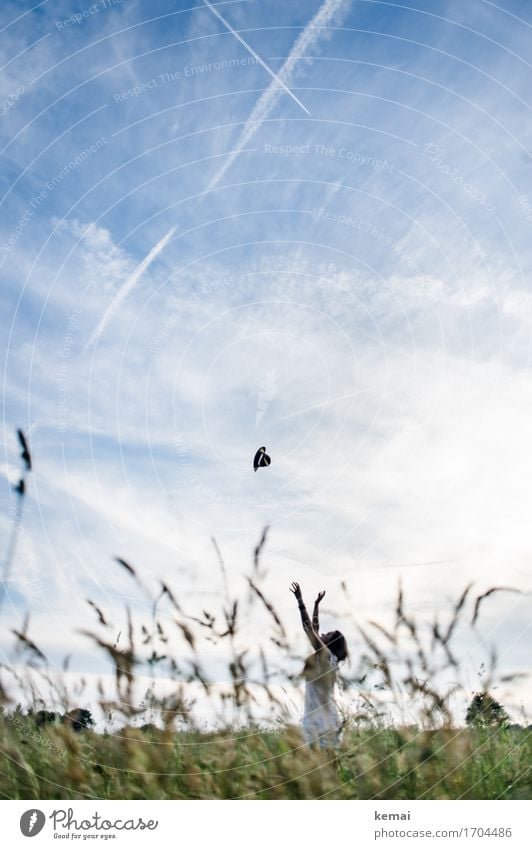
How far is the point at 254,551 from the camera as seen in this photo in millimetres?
5891

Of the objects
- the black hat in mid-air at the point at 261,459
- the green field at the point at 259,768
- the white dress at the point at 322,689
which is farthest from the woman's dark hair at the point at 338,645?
the green field at the point at 259,768

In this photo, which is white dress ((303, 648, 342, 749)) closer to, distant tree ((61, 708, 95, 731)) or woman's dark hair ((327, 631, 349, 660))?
woman's dark hair ((327, 631, 349, 660))

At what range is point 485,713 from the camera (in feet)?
18.9

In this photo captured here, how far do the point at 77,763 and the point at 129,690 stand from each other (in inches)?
21.7

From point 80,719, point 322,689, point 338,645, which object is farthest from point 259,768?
point 338,645

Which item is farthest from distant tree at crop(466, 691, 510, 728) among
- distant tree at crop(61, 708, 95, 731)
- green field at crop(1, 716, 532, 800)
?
distant tree at crop(61, 708, 95, 731)

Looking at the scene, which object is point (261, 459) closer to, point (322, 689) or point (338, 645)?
point (322, 689)

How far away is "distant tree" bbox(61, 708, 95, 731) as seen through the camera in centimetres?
548

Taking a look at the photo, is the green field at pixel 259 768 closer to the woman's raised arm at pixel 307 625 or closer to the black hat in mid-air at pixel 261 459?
the woman's raised arm at pixel 307 625

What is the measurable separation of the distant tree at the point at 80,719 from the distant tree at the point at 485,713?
113 inches
